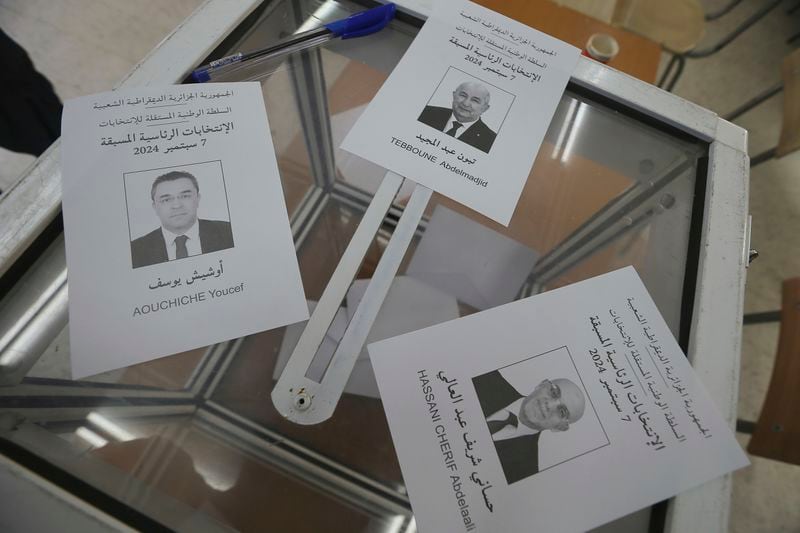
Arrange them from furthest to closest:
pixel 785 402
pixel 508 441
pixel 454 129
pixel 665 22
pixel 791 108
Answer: pixel 665 22, pixel 791 108, pixel 785 402, pixel 454 129, pixel 508 441

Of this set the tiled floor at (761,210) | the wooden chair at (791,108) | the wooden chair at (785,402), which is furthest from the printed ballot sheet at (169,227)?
the tiled floor at (761,210)

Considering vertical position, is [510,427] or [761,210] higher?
[761,210]

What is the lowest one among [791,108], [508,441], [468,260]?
[508,441]

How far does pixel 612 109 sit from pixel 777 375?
19.5 inches

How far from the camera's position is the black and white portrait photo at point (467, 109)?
48cm

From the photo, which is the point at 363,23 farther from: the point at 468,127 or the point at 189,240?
the point at 189,240

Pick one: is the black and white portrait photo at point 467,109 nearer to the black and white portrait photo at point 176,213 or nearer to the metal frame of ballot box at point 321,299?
the metal frame of ballot box at point 321,299

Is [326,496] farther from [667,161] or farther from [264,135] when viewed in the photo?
[667,161]

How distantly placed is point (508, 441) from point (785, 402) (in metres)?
0.56

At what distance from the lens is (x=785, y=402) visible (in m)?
0.63

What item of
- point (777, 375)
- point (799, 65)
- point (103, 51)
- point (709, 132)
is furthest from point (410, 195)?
point (103, 51)

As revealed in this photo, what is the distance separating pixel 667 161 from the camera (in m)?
0.52

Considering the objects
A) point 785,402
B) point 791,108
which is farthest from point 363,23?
point 791,108

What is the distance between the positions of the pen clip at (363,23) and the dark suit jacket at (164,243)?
0.98 ft
